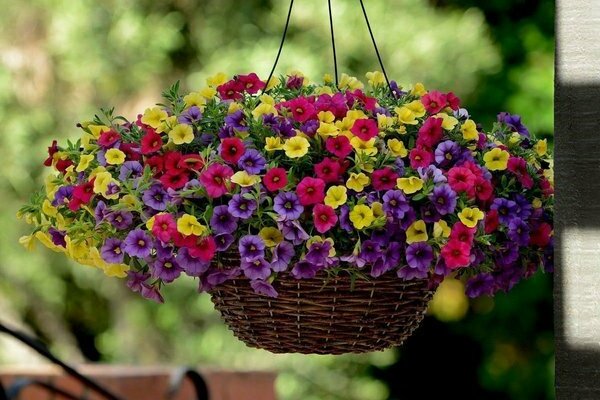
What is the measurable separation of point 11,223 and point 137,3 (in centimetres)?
114

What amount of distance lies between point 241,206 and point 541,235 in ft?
1.38

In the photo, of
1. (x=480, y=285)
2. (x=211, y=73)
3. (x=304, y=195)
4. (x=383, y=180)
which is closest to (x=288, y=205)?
(x=304, y=195)

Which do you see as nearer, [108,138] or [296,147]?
[296,147]

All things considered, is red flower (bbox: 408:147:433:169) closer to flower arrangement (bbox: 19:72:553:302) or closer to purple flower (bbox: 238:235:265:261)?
flower arrangement (bbox: 19:72:553:302)

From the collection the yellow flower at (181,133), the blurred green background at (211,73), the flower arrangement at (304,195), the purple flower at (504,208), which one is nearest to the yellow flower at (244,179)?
the flower arrangement at (304,195)

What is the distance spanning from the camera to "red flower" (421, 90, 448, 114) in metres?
1.43

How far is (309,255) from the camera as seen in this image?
1260mm

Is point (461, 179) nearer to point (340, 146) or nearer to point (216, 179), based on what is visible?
point (340, 146)

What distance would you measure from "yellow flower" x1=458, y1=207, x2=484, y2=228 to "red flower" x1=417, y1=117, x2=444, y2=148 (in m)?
0.11

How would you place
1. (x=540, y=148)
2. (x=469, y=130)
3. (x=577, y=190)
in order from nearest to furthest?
(x=577, y=190) → (x=469, y=130) → (x=540, y=148)

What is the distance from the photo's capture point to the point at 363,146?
4.27 ft

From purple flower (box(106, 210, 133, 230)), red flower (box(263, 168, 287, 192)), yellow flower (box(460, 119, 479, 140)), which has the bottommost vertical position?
purple flower (box(106, 210, 133, 230))

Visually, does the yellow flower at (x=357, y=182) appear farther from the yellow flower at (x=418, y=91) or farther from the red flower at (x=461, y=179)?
the yellow flower at (x=418, y=91)

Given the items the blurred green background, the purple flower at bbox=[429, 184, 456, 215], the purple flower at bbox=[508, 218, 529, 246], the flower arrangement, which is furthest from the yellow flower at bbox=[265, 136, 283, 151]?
the blurred green background
